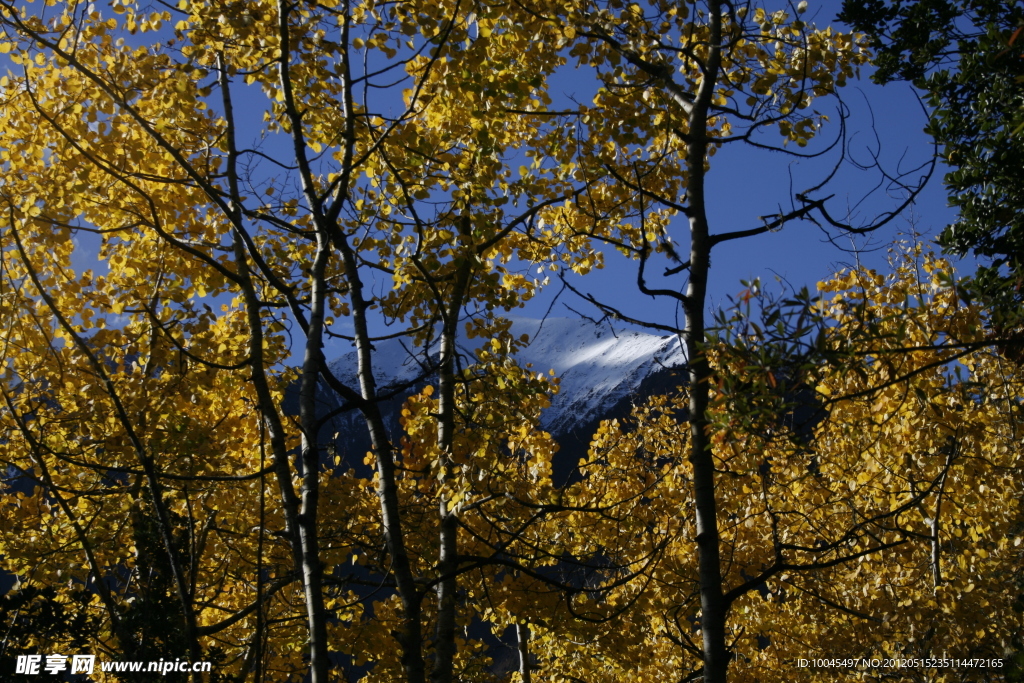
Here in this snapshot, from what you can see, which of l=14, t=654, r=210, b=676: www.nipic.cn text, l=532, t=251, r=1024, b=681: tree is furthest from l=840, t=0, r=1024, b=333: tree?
l=14, t=654, r=210, b=676: www.nipic.cn text

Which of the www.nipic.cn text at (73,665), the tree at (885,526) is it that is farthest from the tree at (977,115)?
the www.nipic.cn text at (73,665)

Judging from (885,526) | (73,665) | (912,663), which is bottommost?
(912,663)

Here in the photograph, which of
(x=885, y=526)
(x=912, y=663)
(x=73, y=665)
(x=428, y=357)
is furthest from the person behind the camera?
(x=912, y=663)

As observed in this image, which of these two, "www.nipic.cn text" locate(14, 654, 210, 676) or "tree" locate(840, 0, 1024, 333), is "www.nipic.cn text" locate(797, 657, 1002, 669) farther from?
"www.nipic.cn text" locate(14, 654, 210, 676)

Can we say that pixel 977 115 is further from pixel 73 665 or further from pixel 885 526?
pixel 73 665

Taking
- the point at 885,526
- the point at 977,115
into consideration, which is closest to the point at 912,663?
the point at 885,526

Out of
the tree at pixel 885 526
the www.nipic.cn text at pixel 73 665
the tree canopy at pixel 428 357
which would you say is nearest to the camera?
the tree canopy at pixel 428 357

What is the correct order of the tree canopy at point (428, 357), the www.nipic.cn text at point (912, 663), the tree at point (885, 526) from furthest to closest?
the www.nipic.cn text at point (912, 663) → the tree at point (885, 526) → the tree canopy at point (428, 357)

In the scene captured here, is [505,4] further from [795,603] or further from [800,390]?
[795,603]

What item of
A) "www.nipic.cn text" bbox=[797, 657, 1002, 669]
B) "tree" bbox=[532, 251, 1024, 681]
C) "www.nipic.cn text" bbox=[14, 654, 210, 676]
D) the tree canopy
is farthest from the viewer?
"www.nipic.cn text" bbox=[797, 657, 1002, 669]

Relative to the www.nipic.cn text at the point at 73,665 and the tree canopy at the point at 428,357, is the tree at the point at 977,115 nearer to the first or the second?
the tree canopy at the point at 428,357

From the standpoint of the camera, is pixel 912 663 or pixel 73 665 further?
pixel 912 663

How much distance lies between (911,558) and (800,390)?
7.65 meters

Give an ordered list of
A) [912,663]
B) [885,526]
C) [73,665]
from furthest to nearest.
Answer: [912,663], [73,665], [885,526]
